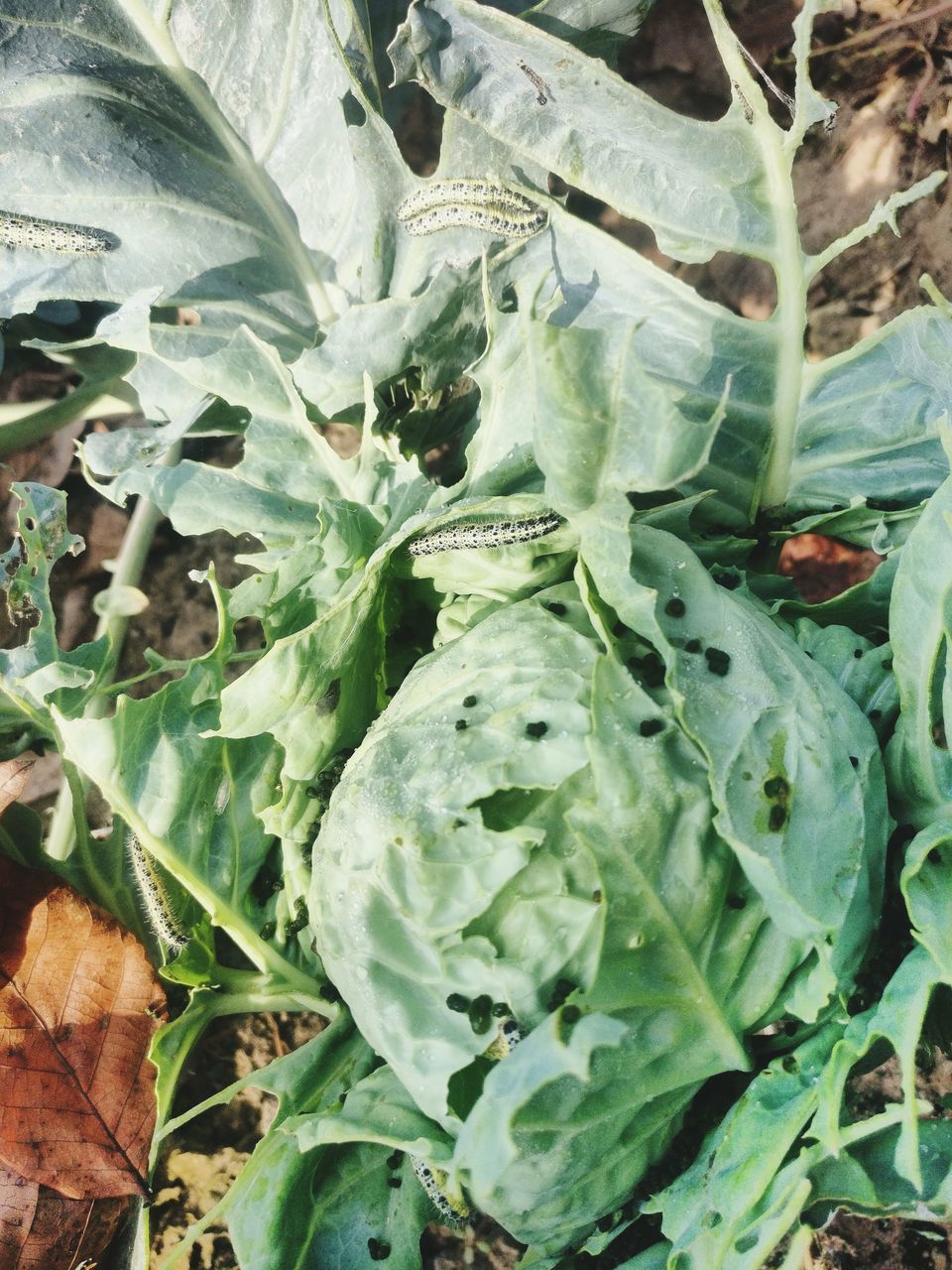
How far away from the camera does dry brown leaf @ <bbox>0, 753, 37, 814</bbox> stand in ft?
8.84

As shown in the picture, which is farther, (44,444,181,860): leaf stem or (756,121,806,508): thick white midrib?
(44,444,181,860): leaf stem

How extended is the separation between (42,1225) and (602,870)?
2.09 meters

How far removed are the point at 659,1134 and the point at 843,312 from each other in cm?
307

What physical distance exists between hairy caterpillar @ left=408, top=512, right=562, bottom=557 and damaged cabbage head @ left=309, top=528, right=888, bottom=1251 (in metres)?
0.22

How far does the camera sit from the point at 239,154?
Result: 2.98 m

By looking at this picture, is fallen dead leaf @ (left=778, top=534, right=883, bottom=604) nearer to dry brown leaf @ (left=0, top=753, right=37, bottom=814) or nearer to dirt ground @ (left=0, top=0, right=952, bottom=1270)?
dirt ground @ (left=0, top=0, right=952, bottom=1270)

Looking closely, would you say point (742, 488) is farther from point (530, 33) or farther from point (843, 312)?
point (843, 312)

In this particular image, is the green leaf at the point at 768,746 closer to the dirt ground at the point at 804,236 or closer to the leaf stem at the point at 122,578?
the dirt ground at the point at 804,236

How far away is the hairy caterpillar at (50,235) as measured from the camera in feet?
9.02

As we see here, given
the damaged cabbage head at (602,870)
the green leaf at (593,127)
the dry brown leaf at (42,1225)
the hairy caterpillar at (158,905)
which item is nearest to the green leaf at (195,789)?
the hairy caterpillar at (158,905)

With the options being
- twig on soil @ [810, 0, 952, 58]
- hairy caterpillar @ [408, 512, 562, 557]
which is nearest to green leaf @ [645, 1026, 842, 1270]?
Answer: hairy caterpillar @ [408, 512, 562, 557]

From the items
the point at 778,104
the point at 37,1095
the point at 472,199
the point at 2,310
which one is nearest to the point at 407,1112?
the point at 37,1095

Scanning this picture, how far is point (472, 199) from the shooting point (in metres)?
2.65

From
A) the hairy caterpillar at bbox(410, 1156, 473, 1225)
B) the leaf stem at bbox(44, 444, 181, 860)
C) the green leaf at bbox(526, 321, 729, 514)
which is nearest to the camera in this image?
the green leaf at bbox(526, 321, 729, 514)
